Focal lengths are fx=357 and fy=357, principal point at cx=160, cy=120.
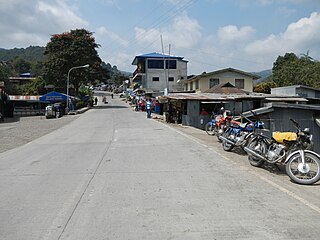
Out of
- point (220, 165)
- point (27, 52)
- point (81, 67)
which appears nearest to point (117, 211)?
point (220, 165)

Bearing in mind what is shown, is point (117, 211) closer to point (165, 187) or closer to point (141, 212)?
point (141, 212)

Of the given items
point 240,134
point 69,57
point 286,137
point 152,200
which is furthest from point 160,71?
point 152,200

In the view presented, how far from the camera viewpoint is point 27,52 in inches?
7387

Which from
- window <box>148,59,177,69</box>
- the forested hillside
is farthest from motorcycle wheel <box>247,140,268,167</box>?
the forested hillside

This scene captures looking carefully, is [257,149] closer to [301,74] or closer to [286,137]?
[286,137]

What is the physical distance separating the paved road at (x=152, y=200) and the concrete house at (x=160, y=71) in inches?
2256

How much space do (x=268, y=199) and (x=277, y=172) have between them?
114 inches

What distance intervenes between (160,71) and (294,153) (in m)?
61.7

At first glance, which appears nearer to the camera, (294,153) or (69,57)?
(294,153)

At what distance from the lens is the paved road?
5.01 metres

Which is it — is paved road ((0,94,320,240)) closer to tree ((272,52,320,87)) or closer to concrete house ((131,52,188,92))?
tree ((272,52,320,87))

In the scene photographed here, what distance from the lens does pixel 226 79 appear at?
165 feet

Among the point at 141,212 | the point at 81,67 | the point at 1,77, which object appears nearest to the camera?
the point at 141,212

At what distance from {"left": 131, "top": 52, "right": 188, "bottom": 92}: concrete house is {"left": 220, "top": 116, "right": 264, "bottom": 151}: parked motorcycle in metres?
54.7
